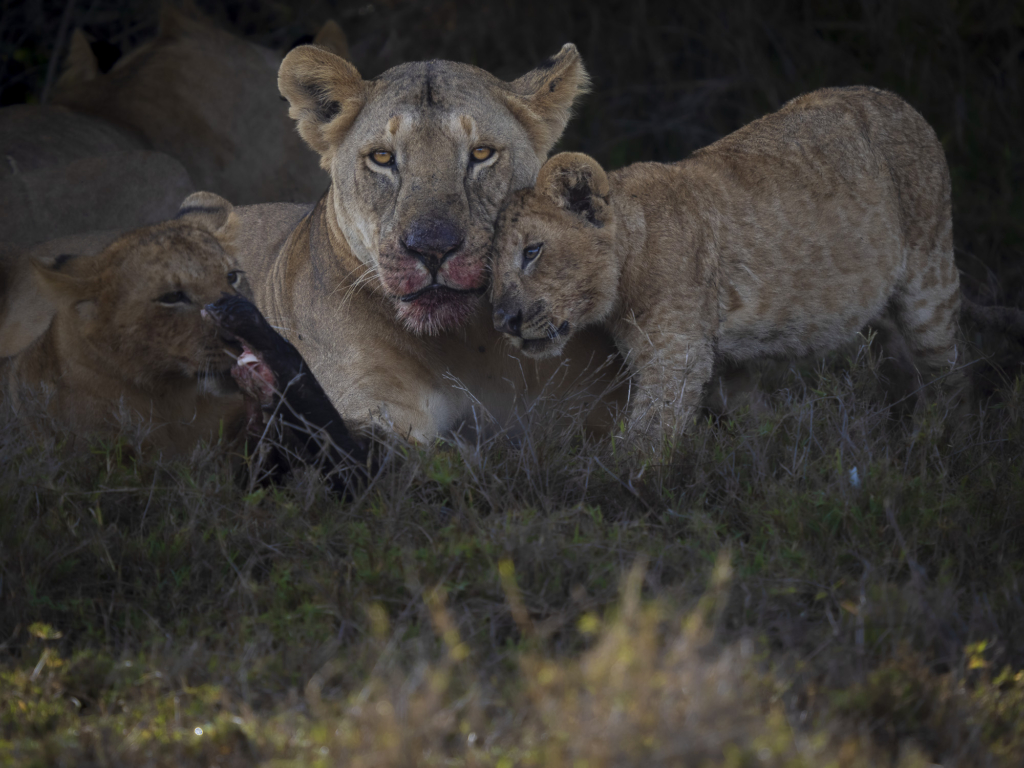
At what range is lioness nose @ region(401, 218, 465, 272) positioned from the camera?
10.2 ft

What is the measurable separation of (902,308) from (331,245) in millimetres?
2124

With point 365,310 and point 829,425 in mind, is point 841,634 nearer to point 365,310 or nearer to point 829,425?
point 829,425

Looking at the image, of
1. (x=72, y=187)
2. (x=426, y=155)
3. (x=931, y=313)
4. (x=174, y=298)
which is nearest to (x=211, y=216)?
(x=174, y=298)

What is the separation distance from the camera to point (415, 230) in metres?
3.12

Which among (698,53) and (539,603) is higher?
(698,53)

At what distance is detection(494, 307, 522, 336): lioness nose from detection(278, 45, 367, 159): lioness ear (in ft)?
2.83

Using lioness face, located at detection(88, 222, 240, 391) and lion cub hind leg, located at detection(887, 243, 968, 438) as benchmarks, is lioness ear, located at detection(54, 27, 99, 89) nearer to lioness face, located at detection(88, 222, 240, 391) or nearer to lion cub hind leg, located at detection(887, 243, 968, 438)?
lioness face, located at detection(88, 222, 240, 391)

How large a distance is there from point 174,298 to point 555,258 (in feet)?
3.58

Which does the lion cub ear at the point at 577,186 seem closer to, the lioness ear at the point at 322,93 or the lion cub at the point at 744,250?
the lion cub at the point at 744,250

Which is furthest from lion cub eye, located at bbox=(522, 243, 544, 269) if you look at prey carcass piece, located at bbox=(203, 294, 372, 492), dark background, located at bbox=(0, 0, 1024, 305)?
dark background, located at bbox=(0, 0, 1024, 305)

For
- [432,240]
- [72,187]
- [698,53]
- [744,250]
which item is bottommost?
[72,187]

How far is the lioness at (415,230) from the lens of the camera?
3230 mm

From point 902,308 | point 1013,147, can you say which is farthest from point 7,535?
point 1013,147

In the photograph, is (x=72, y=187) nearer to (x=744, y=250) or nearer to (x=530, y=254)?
(x=530, y=254)
